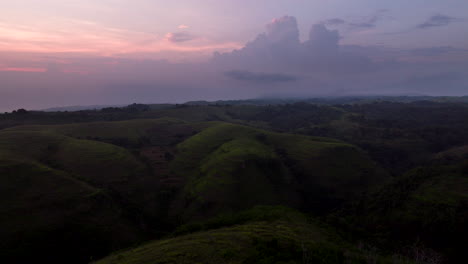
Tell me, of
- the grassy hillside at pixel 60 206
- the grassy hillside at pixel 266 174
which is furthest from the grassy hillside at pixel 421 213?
the grassy hillside at pixel 60 206

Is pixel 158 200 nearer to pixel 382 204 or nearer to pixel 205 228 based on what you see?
pixel 205 228

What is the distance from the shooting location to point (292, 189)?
121 m

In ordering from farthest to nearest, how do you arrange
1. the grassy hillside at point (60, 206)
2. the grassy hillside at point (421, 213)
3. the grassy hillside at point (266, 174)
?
the grassy hillside at point (266, 174) → the grassy hillside at point (60, 206) → the grassy hillside at point (421, 213)

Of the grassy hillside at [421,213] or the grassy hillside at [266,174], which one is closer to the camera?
the grassy hillside at [421,213]

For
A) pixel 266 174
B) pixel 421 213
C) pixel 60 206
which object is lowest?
pixel 421 213

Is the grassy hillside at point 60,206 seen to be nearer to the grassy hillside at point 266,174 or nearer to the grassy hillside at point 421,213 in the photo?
the grassy hillside at point 266,174

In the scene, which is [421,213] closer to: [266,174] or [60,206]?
[266,174]

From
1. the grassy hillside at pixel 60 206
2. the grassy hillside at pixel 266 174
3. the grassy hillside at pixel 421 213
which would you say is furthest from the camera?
the grassy hillside at pixel 266 174

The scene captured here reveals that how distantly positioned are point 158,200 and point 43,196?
130ft

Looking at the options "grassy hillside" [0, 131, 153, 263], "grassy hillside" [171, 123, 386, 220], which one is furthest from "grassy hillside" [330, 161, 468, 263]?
"grassy hillside" [0, 131, 153, 263]

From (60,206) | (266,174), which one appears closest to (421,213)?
(266,174)

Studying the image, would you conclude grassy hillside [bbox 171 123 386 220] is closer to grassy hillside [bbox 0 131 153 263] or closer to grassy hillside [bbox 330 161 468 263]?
grassy hillside [bbox 330 161 468 263]

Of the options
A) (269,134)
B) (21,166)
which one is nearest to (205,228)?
(21,166)

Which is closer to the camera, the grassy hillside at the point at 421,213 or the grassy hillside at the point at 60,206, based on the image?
the grassy hillside at the point at 421,213
